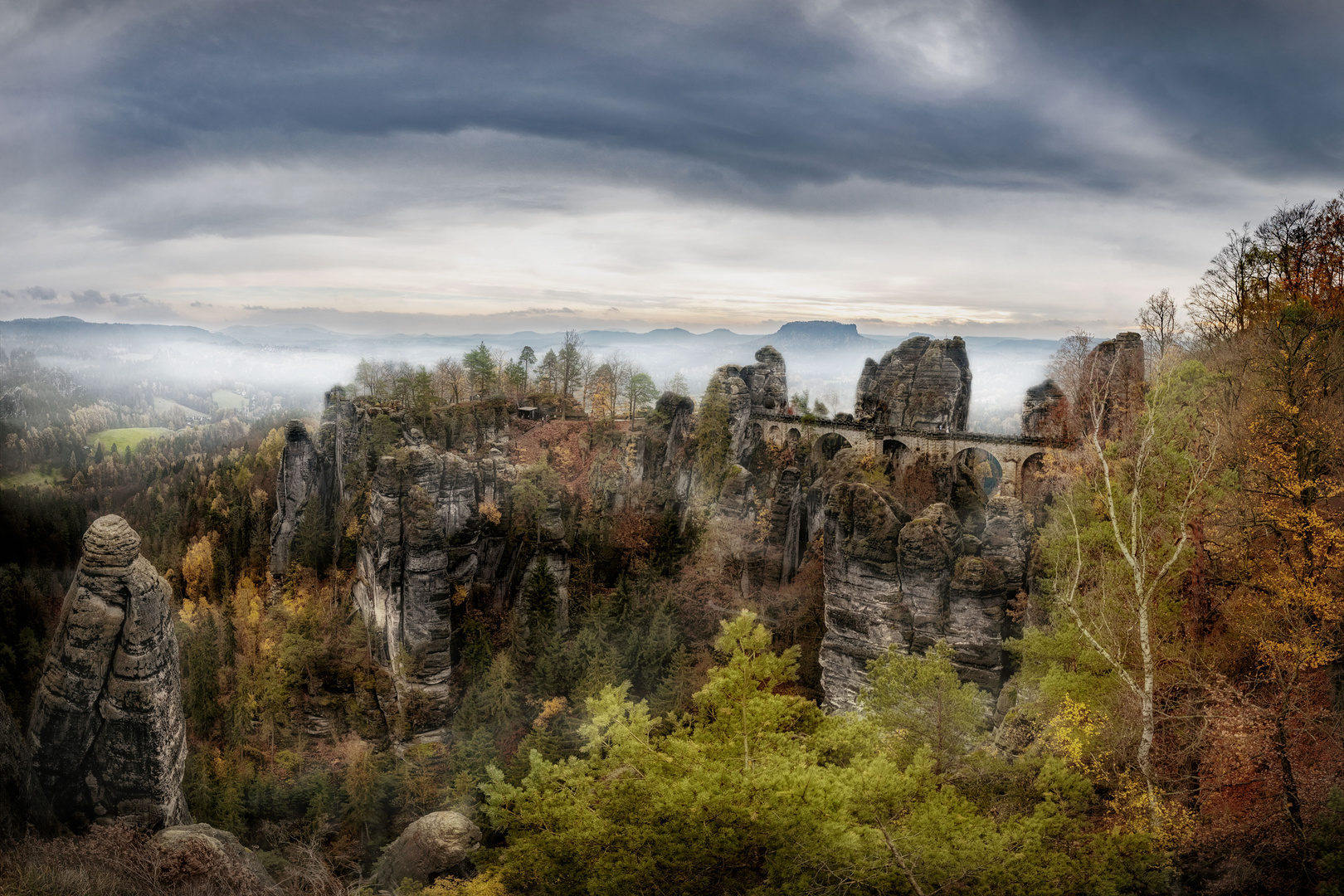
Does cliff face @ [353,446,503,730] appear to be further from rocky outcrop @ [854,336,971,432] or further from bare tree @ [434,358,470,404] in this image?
rocky outcrop @ [854,336,971,432]

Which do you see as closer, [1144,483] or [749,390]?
[1144,483]

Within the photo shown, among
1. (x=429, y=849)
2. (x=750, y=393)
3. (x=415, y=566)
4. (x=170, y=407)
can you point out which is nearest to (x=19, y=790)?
(x=429, y=849)

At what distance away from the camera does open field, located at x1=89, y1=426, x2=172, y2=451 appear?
51812 mm

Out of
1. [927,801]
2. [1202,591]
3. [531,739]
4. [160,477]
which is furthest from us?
[160,477]

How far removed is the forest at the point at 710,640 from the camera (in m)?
10.4

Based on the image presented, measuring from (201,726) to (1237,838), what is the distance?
3633cm

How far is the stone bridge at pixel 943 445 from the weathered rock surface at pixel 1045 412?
1061mm

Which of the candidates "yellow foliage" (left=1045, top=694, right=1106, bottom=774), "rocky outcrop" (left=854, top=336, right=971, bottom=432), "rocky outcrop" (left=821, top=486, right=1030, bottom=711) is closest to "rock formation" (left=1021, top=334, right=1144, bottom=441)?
"rocky outcrop" (left=854, top=336, right=971, bottom=432)

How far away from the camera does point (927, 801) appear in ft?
34.7

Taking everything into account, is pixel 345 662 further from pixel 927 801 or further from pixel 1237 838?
pixel 1237 838

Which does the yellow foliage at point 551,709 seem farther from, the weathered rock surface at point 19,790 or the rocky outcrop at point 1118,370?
the rocky outcrop at point 1118,370

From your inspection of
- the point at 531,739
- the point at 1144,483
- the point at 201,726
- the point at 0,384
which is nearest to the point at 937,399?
the point at 1144,483

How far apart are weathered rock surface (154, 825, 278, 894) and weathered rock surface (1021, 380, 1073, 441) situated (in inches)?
1422

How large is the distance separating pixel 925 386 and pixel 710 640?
1995 cm
